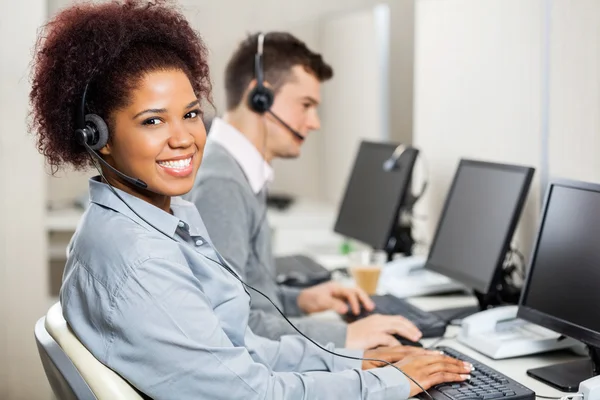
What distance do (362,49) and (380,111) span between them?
14.1 inches

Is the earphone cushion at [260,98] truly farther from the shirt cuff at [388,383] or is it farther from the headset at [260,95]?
the shirt cuff at [388,383]

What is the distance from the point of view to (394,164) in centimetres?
232

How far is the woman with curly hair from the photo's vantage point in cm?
112

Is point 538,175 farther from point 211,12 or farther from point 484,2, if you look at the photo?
point 211,12

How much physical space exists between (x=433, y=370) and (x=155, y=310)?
54 cm

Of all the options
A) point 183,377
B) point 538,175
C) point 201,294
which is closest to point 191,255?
point 201,294

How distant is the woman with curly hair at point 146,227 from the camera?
112cm

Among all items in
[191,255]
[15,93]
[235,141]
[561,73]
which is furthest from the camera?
[15,93]

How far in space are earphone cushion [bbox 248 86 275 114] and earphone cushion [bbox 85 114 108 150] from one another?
31.4 inches

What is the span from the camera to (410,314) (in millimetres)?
1847

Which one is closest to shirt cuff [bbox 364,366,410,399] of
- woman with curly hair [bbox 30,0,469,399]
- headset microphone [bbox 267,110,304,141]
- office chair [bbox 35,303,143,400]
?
woman with curly hair [bbox 30,0,469,399]

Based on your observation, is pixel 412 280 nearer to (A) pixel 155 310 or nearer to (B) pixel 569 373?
(B) pixel 569 373

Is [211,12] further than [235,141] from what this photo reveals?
Yes

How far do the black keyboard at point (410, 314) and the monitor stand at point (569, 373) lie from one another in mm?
313
